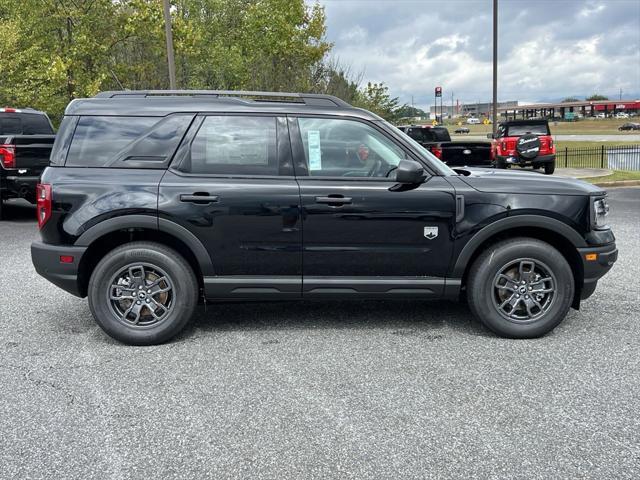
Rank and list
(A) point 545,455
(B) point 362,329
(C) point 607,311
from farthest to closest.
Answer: (C) point 607,311 < (B) point 362,329 < (A) point 545,455

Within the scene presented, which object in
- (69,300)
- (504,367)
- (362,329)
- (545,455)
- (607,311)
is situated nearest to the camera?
(545,455)

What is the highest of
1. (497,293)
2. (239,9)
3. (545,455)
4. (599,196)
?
(239,9)

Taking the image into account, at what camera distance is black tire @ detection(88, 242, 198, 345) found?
451 centimetres

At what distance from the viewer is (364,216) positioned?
4508mm

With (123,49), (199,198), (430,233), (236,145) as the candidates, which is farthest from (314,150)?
(123,49)

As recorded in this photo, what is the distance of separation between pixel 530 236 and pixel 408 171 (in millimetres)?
1170

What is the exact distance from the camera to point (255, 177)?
4.57 metres

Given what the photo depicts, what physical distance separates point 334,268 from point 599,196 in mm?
2131

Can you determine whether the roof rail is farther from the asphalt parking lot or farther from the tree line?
the tree line

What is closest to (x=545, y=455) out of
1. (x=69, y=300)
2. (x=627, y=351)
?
(x=627, y=351)

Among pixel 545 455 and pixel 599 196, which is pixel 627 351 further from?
pixel 545 455

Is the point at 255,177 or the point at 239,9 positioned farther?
the point at 239,9

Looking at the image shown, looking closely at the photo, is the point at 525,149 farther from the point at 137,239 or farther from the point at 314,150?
the point at 137,239

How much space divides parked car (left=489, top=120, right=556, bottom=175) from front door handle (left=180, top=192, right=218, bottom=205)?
617 inches
